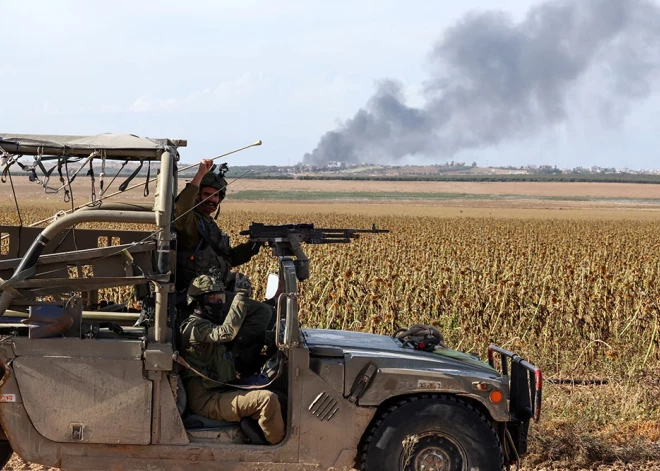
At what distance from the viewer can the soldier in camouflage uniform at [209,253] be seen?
5.66 metres

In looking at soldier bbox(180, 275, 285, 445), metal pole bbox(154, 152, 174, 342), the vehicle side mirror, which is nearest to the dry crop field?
soldier bbox(180, 275, 285, 445)

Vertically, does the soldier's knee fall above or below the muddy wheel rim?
above

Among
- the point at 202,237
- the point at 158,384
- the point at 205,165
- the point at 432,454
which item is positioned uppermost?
the point at 205,165

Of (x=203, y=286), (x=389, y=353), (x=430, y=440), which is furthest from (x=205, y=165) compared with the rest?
(x=430, y=440)

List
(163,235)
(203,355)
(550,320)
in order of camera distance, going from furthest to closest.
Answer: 1. (550,320)
2. (203,355)
3. (163,235)

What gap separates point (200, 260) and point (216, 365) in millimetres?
783

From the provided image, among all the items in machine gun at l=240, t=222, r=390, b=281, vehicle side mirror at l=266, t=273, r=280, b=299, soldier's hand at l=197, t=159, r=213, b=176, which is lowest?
vehicle side mirror at l=266, t=273, r=280, b=299

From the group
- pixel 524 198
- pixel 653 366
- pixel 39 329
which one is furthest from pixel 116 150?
pixel 524 198

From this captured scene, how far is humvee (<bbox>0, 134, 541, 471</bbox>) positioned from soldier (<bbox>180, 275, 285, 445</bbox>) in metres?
0.09

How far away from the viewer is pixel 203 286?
5.32 meters

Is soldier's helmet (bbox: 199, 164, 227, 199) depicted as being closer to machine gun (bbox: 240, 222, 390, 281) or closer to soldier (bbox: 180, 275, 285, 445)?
machine gun (bbox: 240, 222, 390, 281)

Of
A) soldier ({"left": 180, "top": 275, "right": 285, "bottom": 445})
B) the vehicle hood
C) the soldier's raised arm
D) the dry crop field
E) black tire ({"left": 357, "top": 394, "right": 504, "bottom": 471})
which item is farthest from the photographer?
the dry crop field

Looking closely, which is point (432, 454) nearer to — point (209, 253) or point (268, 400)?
point (268, 400)

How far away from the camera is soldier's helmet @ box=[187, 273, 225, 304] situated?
532 cm
